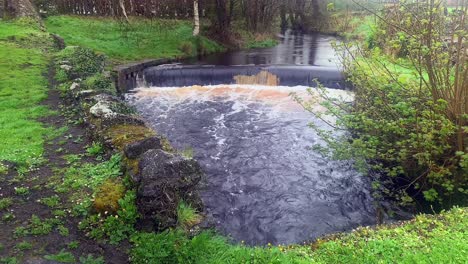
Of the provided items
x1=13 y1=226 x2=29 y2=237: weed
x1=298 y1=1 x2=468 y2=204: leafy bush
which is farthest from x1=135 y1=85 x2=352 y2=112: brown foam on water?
x1=13 y1=226 x2=29 y2=237: weed

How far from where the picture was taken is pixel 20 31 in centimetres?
1942

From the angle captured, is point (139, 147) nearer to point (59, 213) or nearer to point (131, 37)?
point (59, 213)

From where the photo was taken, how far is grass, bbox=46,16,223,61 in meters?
23.0

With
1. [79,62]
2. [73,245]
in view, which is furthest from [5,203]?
[79,62]

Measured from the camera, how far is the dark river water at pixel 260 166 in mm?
7738

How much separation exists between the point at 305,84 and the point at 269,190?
10.5m

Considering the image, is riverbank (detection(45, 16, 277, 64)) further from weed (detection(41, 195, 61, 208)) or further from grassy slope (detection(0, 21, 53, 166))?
weed (detection(41, 195, 61, 208))

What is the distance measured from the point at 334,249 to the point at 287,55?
21.6 meters

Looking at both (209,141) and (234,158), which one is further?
(209,141)

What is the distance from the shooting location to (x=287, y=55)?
25.8 metres

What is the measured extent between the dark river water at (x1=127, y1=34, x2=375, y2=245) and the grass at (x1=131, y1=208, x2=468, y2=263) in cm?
129

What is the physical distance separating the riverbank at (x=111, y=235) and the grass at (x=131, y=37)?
1631 cm

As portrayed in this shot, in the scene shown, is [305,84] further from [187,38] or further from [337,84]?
[187,38]

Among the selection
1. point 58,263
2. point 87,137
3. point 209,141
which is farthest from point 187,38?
point 58,263
